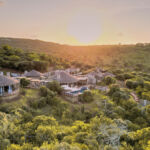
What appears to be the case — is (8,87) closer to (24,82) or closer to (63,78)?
(24,82)

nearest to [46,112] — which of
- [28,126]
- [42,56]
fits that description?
[28,126]

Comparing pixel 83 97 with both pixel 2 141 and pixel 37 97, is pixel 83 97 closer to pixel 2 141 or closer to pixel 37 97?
pixel 37 97

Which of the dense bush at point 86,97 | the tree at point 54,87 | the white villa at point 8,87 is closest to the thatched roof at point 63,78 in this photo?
the tree at point 54,87

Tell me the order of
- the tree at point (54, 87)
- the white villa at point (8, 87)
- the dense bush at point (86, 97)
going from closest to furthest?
the white villa at point (8, 87) → the dense bush at point (86, 97) → the tree at point (54, 87)

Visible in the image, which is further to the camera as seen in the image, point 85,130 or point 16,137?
point 85,130

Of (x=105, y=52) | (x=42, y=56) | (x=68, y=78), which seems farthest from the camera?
(x=105, y=52)

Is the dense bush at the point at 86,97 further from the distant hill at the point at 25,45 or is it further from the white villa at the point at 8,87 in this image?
the distant hill at the point at 25,45

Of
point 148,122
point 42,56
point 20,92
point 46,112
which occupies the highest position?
point 42,56

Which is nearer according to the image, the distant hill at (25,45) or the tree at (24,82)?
the tree at (24,82)

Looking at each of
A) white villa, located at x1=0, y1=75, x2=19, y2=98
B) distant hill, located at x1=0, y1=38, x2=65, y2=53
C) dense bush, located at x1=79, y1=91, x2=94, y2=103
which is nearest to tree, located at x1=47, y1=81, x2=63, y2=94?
dense bush, located at x1=79, y1=91, x2=94, y2=103

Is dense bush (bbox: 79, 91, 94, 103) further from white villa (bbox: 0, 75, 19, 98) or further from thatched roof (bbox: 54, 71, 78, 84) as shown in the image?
white villa (bbox: 0, 75, 19, 98)

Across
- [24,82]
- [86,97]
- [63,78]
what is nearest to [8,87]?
[24,82]
